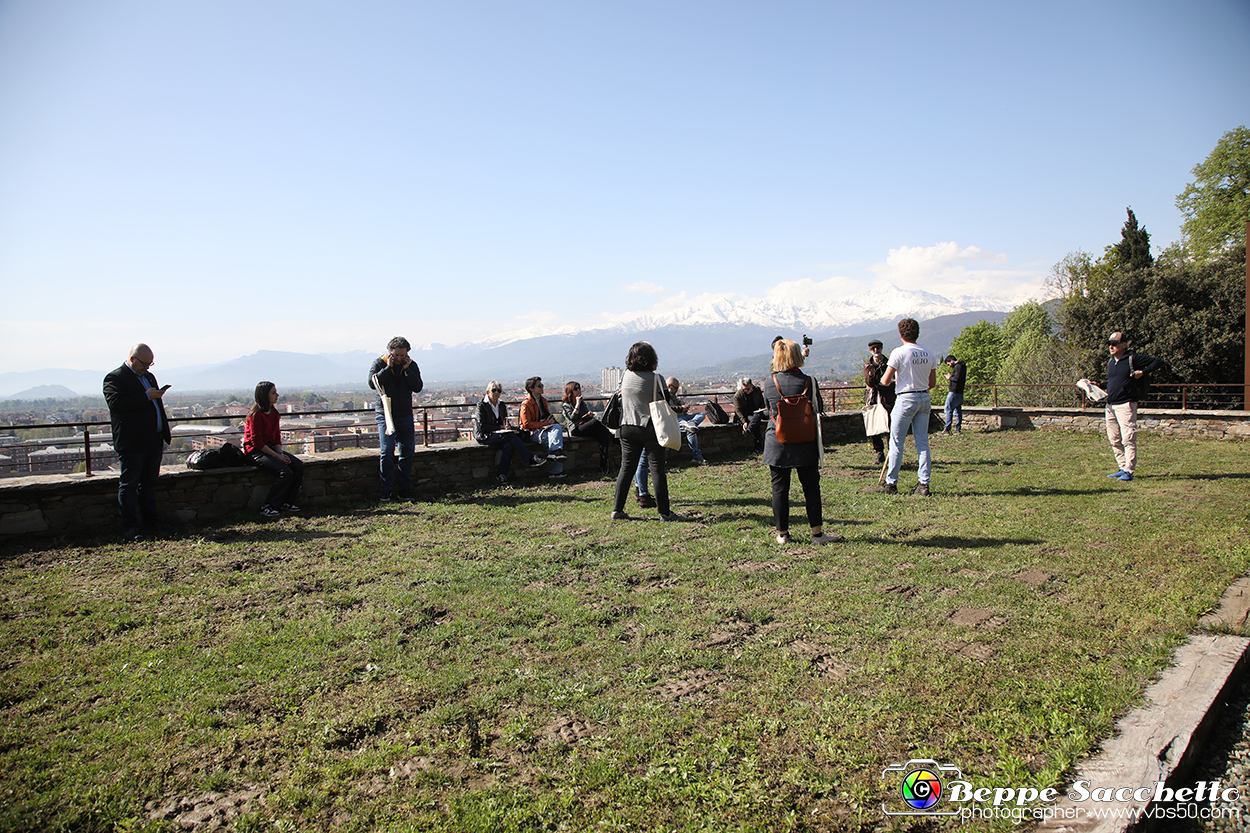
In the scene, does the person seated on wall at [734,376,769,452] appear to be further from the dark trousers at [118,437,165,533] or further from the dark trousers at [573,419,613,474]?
the dark trousers at [118,437,165,533]

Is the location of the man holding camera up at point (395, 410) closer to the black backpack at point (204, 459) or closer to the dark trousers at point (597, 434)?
the black backpack at point (204, 459)

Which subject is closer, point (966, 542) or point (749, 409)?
point (966, 542)

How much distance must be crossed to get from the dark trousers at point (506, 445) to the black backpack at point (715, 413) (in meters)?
4.17

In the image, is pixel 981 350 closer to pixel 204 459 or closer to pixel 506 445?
pixel 506 445

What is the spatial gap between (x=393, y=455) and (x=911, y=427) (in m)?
5.99

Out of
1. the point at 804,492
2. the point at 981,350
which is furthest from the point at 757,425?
the point at 981,350

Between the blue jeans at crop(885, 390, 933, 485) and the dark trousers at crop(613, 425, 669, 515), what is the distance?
2794 millimetres

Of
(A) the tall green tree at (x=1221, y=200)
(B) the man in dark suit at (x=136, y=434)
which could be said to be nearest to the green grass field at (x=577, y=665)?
(B) the man in dark suit at (x=136, y=434)

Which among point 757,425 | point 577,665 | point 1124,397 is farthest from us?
point 757,425

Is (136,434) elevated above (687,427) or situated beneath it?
elevated above

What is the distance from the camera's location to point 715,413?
11.7 metres

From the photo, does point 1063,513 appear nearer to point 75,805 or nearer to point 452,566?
point 452,566

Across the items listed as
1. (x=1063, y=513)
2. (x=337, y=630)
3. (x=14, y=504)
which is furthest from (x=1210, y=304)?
(x=14, y=504)

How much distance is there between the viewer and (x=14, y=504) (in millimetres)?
5770
